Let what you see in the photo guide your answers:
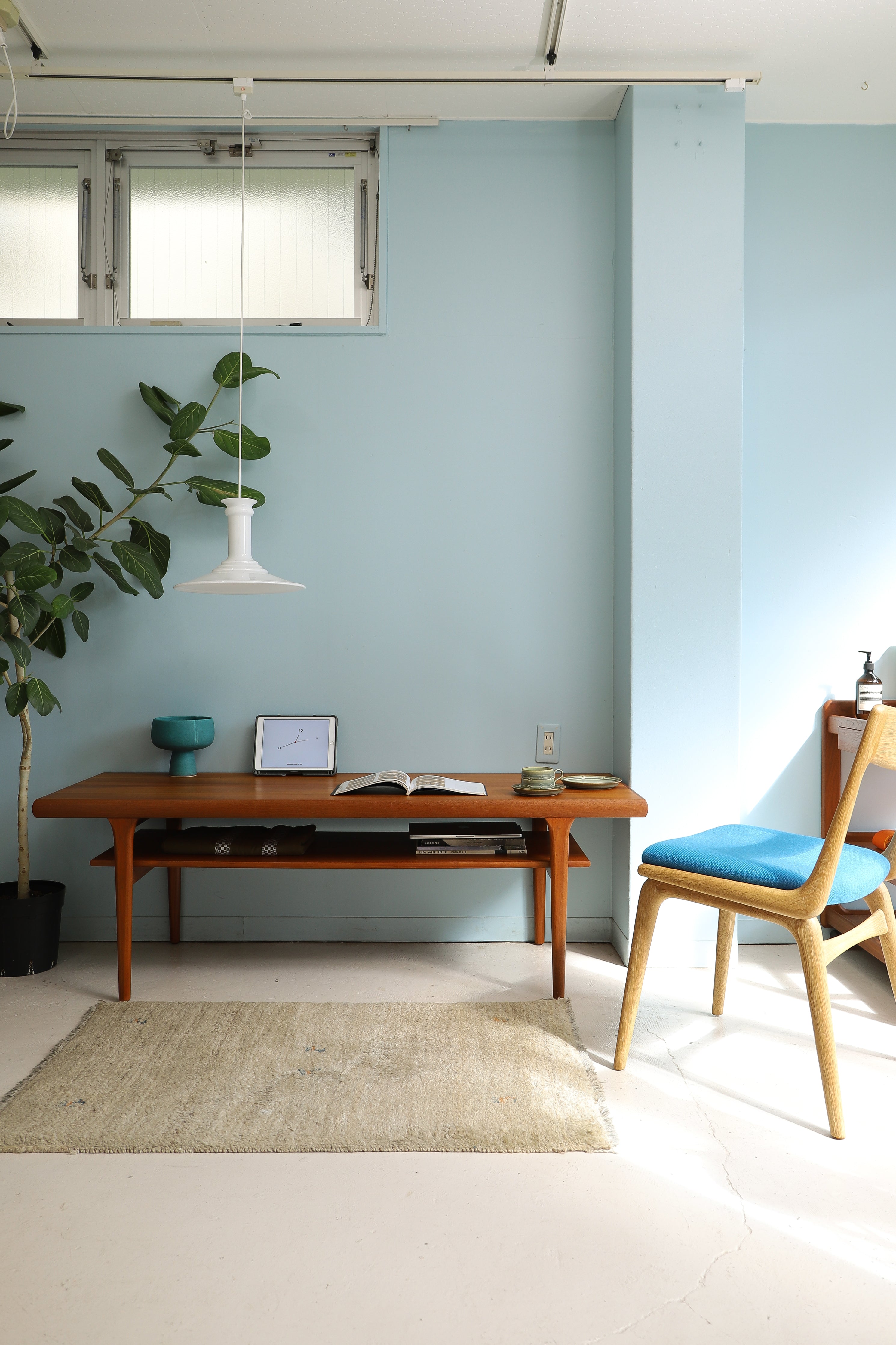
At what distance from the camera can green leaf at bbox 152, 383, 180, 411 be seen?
2998 millimetres

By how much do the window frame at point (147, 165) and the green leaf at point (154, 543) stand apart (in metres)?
0.81

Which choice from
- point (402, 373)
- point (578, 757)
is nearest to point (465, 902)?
point (578, 757)

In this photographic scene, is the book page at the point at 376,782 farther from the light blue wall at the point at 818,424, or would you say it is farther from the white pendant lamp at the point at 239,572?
the light blue wall at the point at 818,424

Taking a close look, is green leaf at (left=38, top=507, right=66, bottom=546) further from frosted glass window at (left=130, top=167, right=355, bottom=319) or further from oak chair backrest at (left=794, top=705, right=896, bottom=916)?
oak chair backrest at (left=794, top=705, right=896, bottom=916)

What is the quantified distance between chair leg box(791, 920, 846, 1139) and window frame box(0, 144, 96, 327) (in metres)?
3.10

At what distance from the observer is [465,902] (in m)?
3.18

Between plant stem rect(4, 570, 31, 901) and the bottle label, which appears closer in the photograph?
plant stem rect(4, 570, 31, 901)

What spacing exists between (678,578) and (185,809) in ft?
5.83

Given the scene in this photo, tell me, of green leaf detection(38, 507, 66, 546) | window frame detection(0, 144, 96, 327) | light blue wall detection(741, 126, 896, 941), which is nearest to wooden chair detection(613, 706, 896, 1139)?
light blue wall detection(741, 126, 896, 941)

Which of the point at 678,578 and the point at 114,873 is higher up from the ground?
the point at 678,578

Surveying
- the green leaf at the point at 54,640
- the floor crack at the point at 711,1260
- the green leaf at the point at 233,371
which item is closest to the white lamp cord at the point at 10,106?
the green leaf at the point at 233,371

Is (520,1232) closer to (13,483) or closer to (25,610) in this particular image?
(25,610)

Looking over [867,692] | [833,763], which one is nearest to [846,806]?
[867,692]

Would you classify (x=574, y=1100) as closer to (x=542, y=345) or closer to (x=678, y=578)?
(x=678, y=578)
